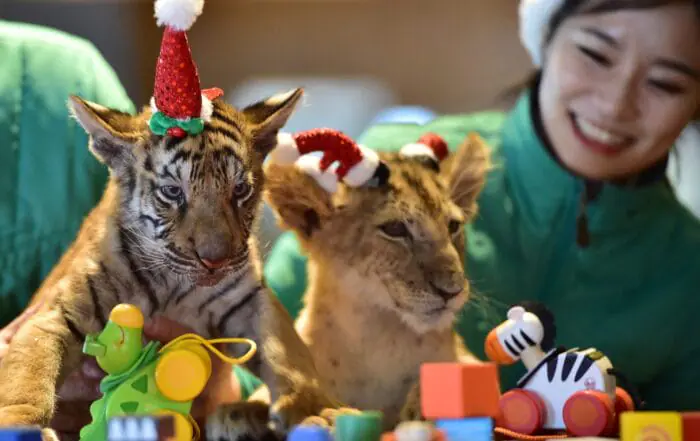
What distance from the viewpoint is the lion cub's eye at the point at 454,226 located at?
833 mm

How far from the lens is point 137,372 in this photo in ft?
2.04

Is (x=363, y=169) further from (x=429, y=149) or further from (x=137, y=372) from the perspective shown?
(x=137, y=372)

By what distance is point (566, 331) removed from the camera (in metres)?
1.16

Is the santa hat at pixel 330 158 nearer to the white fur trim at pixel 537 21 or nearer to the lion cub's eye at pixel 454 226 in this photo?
the lion cub's eye at pixel 454 226

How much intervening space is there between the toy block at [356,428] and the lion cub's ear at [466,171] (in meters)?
0.36

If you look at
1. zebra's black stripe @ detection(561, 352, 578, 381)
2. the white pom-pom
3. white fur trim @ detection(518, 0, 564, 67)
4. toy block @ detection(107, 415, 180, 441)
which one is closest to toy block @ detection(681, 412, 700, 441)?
zebra's black stripe @ detection(561, 352, 578, 381)

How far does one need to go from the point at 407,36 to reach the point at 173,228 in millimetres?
1297

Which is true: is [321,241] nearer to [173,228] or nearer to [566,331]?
[173,228]

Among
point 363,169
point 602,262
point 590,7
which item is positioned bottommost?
point 602,262

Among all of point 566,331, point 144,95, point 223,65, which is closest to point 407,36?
point 223,65

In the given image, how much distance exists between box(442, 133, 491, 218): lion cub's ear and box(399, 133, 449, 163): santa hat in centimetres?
1

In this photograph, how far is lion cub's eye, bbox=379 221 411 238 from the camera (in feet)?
2.63

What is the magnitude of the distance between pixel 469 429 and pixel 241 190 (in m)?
0.25

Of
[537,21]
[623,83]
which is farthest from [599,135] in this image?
[537,21]
